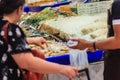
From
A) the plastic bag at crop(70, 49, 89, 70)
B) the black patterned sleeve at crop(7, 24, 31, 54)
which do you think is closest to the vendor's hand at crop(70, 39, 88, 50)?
the plastic bag at crop(70, 49, 89, 70)

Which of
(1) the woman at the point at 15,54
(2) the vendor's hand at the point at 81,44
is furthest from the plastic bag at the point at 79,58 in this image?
(1) the woman at the point at 15,54

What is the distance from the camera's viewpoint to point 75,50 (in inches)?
83.7

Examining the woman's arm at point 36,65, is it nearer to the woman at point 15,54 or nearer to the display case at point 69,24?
the woman at point 15,54

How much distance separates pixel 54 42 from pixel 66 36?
0.34 feet

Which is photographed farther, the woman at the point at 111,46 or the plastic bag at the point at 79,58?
the plastic bag at the point at 79,58

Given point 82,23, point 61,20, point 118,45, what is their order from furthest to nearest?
point 61,20 → point 82,23 → point 118,45

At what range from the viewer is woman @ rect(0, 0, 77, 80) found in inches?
60.3

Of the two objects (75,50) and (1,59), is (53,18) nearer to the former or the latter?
(75,50)

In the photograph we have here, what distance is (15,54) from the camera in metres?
1.53

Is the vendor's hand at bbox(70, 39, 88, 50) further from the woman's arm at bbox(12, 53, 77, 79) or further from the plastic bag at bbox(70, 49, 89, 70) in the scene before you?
the woman's arm at bbox(12, 53, 77, 79)

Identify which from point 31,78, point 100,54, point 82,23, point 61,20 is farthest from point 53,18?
point 31,78

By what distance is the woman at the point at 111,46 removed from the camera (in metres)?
1.63

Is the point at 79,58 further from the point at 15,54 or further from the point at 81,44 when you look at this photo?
the point at 15,54

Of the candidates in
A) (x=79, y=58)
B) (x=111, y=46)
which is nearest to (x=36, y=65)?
(x=111, y=46)
